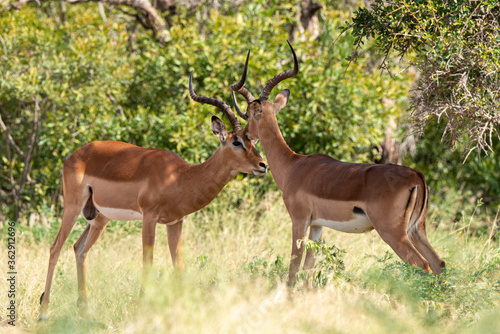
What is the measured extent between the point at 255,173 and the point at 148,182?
96 centimetres

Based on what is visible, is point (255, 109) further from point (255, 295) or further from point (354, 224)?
point (255, 295)

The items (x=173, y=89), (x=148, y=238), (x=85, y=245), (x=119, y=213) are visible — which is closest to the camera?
(x=148, y=238)

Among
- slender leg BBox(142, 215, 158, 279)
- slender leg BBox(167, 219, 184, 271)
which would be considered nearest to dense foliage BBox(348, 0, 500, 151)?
slender leg BBox(167, 219, 184, 271)

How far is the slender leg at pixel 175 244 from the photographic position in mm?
5430

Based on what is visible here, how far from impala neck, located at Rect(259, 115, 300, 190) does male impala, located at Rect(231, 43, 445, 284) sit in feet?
0.03

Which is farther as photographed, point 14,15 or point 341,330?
point 14,15

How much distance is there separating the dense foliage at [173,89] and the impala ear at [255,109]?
2.99m

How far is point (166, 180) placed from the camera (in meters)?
5.28

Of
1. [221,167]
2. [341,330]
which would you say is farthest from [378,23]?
[341,330]

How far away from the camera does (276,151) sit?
18.8 feet

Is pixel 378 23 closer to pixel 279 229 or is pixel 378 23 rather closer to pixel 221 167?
pixel 221 167

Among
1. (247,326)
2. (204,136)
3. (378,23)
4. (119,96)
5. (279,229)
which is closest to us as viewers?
(247,326)

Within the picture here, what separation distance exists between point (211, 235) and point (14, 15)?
17.2ft

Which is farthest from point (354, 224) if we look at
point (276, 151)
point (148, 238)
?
point (148, 238)
